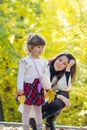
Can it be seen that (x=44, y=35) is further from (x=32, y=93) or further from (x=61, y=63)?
(x=32, y=93)

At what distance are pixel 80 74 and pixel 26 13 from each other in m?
2.40

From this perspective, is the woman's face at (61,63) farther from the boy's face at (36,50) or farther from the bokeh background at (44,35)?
the bokeh background at (44,35)

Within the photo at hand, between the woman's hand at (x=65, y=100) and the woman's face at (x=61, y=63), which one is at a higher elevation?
the woman's face at (x=61, y=63)

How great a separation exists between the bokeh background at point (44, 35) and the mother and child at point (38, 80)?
3618mm

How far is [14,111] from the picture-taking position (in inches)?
479

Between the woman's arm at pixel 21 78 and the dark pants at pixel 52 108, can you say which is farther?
the dark pants at pixel 52 108

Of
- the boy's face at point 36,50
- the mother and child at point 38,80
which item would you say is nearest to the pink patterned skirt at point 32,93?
the mother and child at point 38,80

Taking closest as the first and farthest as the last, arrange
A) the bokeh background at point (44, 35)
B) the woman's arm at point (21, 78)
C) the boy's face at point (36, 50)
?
the woman's arm at point (21, 78)
the boy's face at point (36, 50)
the bokeh background at point (44, 35)

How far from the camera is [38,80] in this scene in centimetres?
367

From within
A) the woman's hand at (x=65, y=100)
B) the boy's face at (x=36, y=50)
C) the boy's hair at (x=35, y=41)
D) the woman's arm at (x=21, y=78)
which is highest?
the boy's hair at (x=35, y=41)

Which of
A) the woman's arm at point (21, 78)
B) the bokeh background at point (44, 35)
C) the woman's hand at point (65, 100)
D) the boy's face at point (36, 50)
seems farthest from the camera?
the bokeh background at point (44, 35)

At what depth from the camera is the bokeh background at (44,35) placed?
8.12 meters

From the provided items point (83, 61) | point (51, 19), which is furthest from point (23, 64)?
point (51, 19)

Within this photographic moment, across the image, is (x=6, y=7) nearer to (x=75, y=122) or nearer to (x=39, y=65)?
(x=39, y=65)
